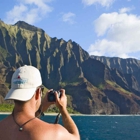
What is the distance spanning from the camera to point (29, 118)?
4.13m

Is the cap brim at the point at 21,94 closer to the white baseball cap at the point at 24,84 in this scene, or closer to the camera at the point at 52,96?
the white baseball cap at the point at 24,84

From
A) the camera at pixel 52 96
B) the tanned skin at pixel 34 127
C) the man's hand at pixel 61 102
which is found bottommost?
the tanned skin at pixel 34 127

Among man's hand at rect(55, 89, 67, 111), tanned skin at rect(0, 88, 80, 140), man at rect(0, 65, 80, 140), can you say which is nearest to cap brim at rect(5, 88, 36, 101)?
man at rect(0, 65, 80, 140)

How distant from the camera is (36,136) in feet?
12.6

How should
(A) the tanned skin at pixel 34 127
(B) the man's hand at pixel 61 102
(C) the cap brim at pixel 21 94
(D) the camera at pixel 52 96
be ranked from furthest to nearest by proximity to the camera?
1. (D) the camera at pixel 52 96
2. (B) the man's hand at pixel 61 102
3. (C) the cap brim at pixel 21 94
4. (A) the tanned skin at pixel 34 127

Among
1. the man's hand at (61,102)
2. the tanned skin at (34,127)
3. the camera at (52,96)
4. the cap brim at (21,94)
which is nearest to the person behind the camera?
the tanned skin at (34,127)

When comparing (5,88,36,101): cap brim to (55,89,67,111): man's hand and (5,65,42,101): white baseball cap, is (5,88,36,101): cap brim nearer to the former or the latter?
(5,65,42,101): white baseball cap

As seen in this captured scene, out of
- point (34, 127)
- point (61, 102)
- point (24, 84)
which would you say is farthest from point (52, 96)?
point (34, 127)

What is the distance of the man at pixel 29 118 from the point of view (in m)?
3.87

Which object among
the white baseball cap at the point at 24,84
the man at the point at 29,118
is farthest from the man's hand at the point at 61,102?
the white baseball cap at the point at 24,84

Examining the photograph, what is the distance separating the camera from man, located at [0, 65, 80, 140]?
3.87 m

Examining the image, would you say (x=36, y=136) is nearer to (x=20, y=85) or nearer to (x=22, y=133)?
(x=22, y=133)

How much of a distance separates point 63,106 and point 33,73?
2.27 feet

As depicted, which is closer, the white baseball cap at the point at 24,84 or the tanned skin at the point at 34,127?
the tanned skin at the point at 34,127
